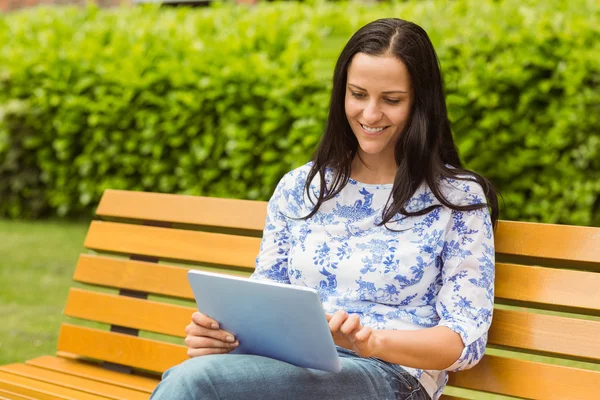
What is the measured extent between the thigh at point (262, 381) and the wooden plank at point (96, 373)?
0.92m

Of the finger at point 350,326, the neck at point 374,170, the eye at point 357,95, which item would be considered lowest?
the finger at point 350,326

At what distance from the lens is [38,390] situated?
9.36ft

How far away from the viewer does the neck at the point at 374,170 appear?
2.68 meters

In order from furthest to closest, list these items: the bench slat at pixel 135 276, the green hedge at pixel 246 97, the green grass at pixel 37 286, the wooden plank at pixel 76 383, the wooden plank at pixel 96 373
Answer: the green hedge at pixel 246 97
the green grass at pixel 37 286
the bench slat at pixel 135 276
the wooden plank at pixel 96 373
the wooden plank at pixel 76 383

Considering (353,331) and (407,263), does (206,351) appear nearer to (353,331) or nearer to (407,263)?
(353,331)

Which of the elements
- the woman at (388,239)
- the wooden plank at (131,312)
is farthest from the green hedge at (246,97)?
the woman at (388,239)

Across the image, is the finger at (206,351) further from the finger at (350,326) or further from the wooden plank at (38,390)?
the wooden plank at (38,390)

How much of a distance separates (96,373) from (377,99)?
155 centimetres

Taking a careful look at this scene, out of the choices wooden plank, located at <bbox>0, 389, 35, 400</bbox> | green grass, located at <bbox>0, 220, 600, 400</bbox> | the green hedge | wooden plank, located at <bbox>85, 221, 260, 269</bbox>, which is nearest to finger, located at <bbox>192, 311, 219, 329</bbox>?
wooden plank, located at <bbox>85, 221, 260, 269</bbox>

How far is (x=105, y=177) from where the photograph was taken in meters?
7.82

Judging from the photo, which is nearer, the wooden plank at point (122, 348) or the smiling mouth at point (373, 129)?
the smiling mouth at point (373, 129)

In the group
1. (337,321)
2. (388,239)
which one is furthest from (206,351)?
(388,239)

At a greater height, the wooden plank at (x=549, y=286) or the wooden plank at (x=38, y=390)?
the wooden plank at (x=549, y=286)

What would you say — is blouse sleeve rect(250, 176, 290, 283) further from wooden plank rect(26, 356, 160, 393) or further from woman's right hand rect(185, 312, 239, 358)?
wooden plank rect(26, 356, 160, 393)
